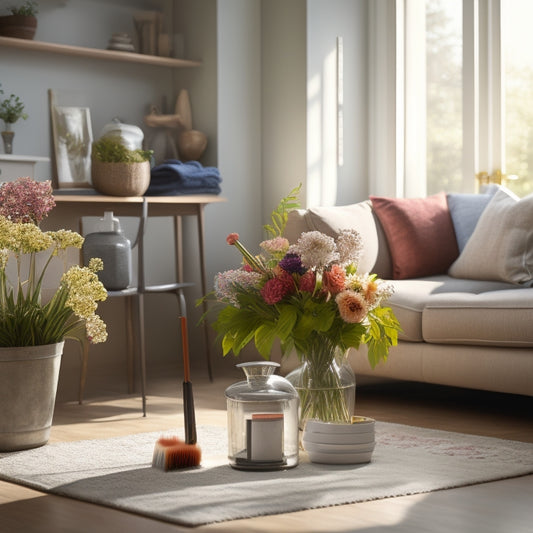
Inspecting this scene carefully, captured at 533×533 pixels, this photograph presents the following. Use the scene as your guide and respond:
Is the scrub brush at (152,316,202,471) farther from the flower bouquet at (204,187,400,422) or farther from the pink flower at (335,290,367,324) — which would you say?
the pink flower at (335,290,367,324)

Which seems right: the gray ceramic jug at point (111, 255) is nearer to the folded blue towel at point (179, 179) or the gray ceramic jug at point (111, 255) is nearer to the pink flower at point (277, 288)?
the folded blue towel at point (179, 179)

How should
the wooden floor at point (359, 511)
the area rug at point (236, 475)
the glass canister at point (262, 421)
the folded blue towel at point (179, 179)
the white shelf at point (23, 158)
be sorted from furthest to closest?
the folded blue towel at point (179, 179) < the white shelf at point (23, 158) < the glass canister at point (262, 421) < the area rug at point (236, 475) < the wooden floor at point (359, 511)

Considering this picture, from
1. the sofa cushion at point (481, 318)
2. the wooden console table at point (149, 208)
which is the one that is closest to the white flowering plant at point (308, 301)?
the sofa cushion at point (481, 318)

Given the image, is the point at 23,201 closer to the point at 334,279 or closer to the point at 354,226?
the point at 334,279

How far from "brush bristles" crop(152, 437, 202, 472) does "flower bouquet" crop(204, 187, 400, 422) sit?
32 cm

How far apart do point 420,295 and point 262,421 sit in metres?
1.46

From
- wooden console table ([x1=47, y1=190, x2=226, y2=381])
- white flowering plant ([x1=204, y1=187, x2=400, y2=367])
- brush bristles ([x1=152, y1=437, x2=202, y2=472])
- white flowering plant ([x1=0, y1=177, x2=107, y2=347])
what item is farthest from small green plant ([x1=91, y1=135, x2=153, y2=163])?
brush bristles ([x1=152, y1=437, x2=202, y2=472])

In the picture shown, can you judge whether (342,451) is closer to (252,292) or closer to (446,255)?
(252,292)

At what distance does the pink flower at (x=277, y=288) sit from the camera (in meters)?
2.85

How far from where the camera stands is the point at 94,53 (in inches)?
190

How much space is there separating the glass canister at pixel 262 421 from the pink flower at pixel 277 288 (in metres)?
0.19

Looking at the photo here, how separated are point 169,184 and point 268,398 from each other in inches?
85.4

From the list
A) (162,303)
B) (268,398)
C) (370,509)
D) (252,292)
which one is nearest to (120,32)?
(162,303)

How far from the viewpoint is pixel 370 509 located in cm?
237
